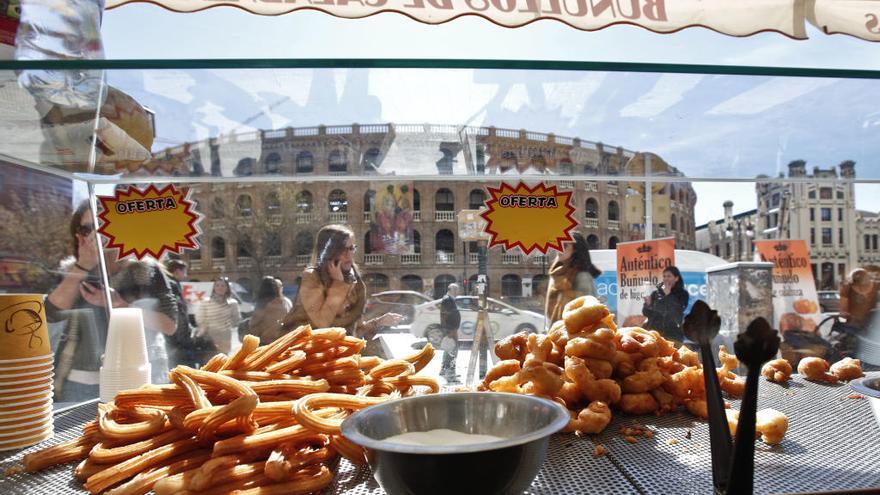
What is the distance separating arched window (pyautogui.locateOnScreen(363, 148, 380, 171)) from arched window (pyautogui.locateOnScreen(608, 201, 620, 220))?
1.60 meters

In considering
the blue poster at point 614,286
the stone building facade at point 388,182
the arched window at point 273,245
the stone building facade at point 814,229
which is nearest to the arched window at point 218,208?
the stone building facade at point 388,182

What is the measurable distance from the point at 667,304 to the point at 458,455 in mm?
2456

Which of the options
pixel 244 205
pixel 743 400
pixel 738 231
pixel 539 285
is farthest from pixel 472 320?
pixel 738 231

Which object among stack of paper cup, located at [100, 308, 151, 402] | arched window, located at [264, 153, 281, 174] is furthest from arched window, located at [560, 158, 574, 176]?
stack of paper cup, located at [100, 308, 151, 402]

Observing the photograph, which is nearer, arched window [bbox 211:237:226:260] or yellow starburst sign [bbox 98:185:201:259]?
yellow starburst sign [bbox 98:185:201:259]

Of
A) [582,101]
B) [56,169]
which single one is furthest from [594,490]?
[56,169]

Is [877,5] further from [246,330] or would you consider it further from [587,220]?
[246,330]

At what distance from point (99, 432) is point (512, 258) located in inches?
66.9

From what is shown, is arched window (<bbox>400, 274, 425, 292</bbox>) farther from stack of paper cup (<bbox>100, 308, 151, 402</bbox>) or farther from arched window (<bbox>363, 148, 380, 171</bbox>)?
stack of paper cup (<bbox>100, 308, 151, 402</bbox>)

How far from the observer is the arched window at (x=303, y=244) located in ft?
9.70

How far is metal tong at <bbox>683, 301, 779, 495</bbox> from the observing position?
0.64 meters

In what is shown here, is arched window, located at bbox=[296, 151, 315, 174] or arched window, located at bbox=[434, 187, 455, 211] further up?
arched window, located at bbox=[296, 151, 315, 174]

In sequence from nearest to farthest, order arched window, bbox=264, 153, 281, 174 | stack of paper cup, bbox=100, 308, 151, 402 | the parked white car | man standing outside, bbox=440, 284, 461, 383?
1. stack of paper cup, bbox=100, 308, 151, 402
2. arched window, bbox=264, 153, 281, 174
3. man standing outside, bbox=440, 284, 461, 383
4. the parked white car

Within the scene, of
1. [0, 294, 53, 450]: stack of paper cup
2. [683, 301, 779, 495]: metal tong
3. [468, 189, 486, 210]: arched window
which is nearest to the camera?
[683, 301, 779, 495]: metal tong
